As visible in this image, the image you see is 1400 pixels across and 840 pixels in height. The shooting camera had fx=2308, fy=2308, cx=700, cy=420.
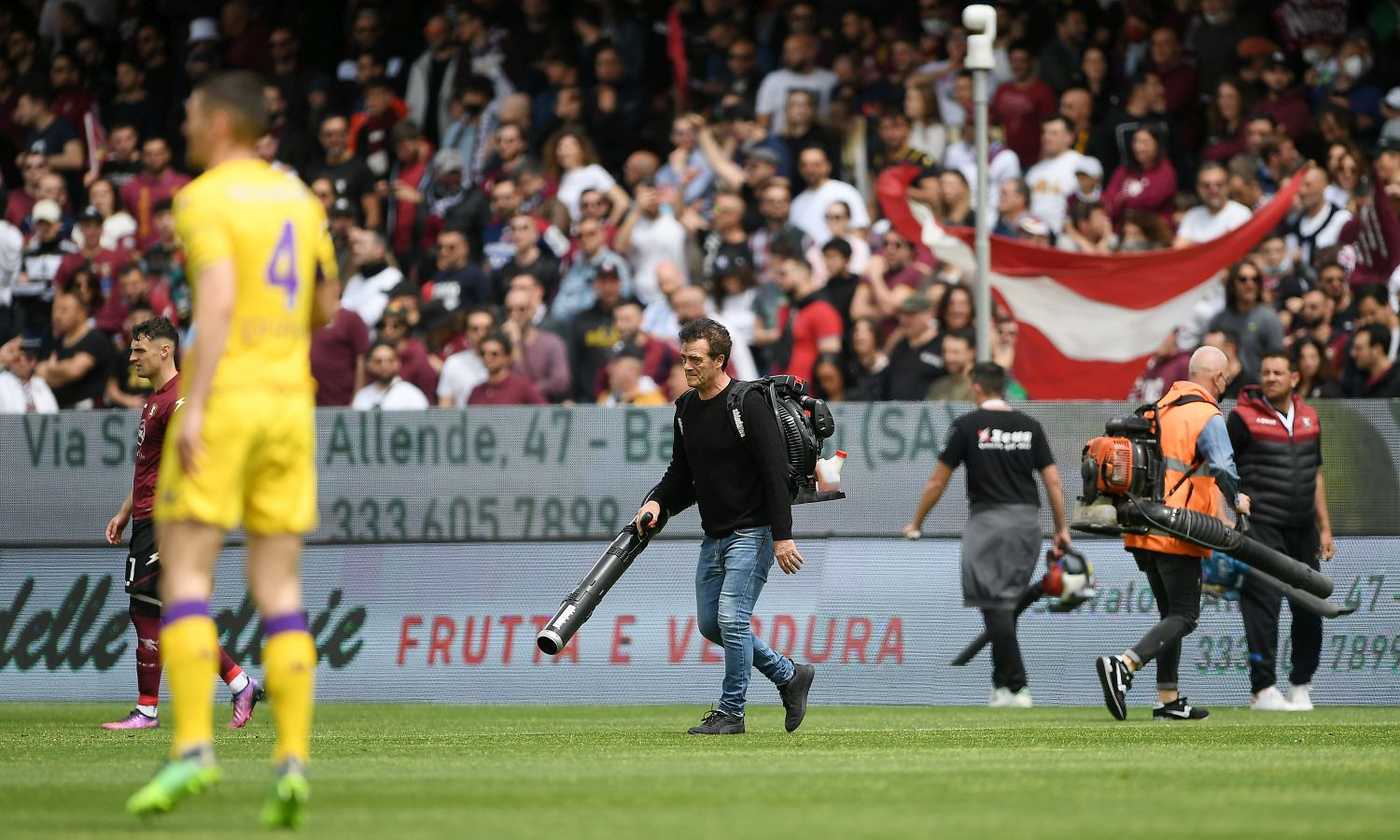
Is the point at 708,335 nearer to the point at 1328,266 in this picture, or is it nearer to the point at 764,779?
the point at 764,779

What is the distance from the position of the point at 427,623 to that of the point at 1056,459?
15.6ft

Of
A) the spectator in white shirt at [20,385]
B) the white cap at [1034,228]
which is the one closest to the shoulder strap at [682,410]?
the white cap at [1034,228]

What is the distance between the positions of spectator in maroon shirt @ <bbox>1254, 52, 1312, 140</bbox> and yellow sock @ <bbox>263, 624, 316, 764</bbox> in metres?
14.0

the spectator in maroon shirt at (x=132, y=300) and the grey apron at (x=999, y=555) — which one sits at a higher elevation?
the spectator in maroon shirt at (x=132, y=300)

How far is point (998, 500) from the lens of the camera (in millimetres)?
15648

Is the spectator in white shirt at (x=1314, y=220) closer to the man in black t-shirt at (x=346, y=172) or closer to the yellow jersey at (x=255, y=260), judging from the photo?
the man in black t-shirt at (x=346, y=172)

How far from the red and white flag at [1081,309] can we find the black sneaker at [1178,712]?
4.46 meters

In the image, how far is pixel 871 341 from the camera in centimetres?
1866

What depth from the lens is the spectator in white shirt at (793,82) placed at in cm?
2206

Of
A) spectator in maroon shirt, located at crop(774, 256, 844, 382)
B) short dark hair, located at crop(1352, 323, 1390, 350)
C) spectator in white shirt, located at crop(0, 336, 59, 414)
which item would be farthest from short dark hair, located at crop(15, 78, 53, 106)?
short dark hair, located at crop(1352, 323, 1390, 350)

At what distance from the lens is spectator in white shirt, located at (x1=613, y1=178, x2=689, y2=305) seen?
20750mm

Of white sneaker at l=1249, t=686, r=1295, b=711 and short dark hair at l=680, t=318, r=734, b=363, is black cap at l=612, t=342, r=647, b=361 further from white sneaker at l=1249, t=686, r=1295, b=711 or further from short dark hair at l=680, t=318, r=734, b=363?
short dark hair at l=680, t=318, r=734, b=363

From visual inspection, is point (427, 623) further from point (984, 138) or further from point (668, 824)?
point (668, 824)

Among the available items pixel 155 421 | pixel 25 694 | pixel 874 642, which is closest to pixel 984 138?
pixel 874 642
